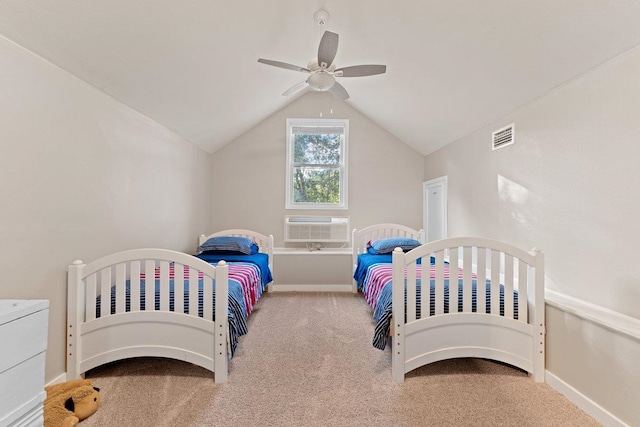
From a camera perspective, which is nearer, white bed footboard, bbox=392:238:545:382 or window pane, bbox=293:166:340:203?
white bed footboard, bbox=392:238:545:382

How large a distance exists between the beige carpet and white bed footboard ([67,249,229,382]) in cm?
17

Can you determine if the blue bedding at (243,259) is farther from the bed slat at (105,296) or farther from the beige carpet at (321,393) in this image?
the bed slat at (105,296)

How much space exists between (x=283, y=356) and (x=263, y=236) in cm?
216

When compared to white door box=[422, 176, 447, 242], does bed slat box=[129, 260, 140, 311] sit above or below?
below

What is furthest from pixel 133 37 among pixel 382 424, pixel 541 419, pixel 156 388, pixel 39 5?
pixel 541 419

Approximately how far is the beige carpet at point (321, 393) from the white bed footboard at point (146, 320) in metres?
0.17

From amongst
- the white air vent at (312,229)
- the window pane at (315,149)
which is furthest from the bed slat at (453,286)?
the window pane at (315,149)

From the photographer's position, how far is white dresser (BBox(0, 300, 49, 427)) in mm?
827

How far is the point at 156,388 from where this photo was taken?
1807 millimetres

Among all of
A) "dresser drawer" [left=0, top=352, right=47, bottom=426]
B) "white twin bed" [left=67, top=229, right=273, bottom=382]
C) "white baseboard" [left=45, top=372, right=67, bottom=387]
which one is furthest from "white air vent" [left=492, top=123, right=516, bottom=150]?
"white baseboard" [left=45, top=372, right=67, bottom=387]

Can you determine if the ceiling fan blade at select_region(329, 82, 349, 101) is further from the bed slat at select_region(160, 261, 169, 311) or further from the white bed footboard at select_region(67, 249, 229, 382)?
the bed slat at select_region(160, 261, 169, 311)

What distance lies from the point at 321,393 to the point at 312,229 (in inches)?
109

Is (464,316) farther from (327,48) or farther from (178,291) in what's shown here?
(327,48)

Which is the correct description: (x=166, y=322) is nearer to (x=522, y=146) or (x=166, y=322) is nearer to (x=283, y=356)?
(x=283, y=356)
